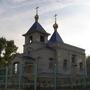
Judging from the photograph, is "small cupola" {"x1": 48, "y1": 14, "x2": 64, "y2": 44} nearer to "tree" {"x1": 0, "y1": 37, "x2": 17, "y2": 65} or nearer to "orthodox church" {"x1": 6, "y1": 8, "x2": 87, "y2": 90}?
"orthodox church" {"x1": 6, "y1": 8, "x2": 87, "y2": 90}

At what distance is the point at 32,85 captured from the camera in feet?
56.6

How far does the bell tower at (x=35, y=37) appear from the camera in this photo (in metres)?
32.1

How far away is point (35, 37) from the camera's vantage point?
32.1 meters

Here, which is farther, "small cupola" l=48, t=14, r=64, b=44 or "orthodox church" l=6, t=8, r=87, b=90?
"small cupola" l=48, t=14, r=64, b=44

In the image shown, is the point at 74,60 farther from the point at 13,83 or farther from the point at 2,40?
the point at 13,83

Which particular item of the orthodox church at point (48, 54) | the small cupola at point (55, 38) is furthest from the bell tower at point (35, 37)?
the small cupola at point (55, 38)

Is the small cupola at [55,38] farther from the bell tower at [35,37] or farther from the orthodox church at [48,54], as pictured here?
the bell tower at [35,37]

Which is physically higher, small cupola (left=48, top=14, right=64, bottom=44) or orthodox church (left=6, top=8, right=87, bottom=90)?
small cupola (left=48, top=14, right=64, bottom=44)

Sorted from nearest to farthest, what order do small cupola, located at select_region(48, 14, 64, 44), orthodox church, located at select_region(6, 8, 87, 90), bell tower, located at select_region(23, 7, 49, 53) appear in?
orthodox church, located at select_region(6, 8, 87, 90)
bell tower, located at select_region(23, 7, 49, 53)
small cupola, located at select_region(48, 14, 64, 44)

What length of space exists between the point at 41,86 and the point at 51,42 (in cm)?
1628

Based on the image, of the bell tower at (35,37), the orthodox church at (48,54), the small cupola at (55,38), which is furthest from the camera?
the small cupola at (55,38)

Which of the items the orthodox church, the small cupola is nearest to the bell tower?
the orthodox church

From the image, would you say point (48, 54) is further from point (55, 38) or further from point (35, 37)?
point (55, 38)

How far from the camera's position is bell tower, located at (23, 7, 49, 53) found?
105 ft
